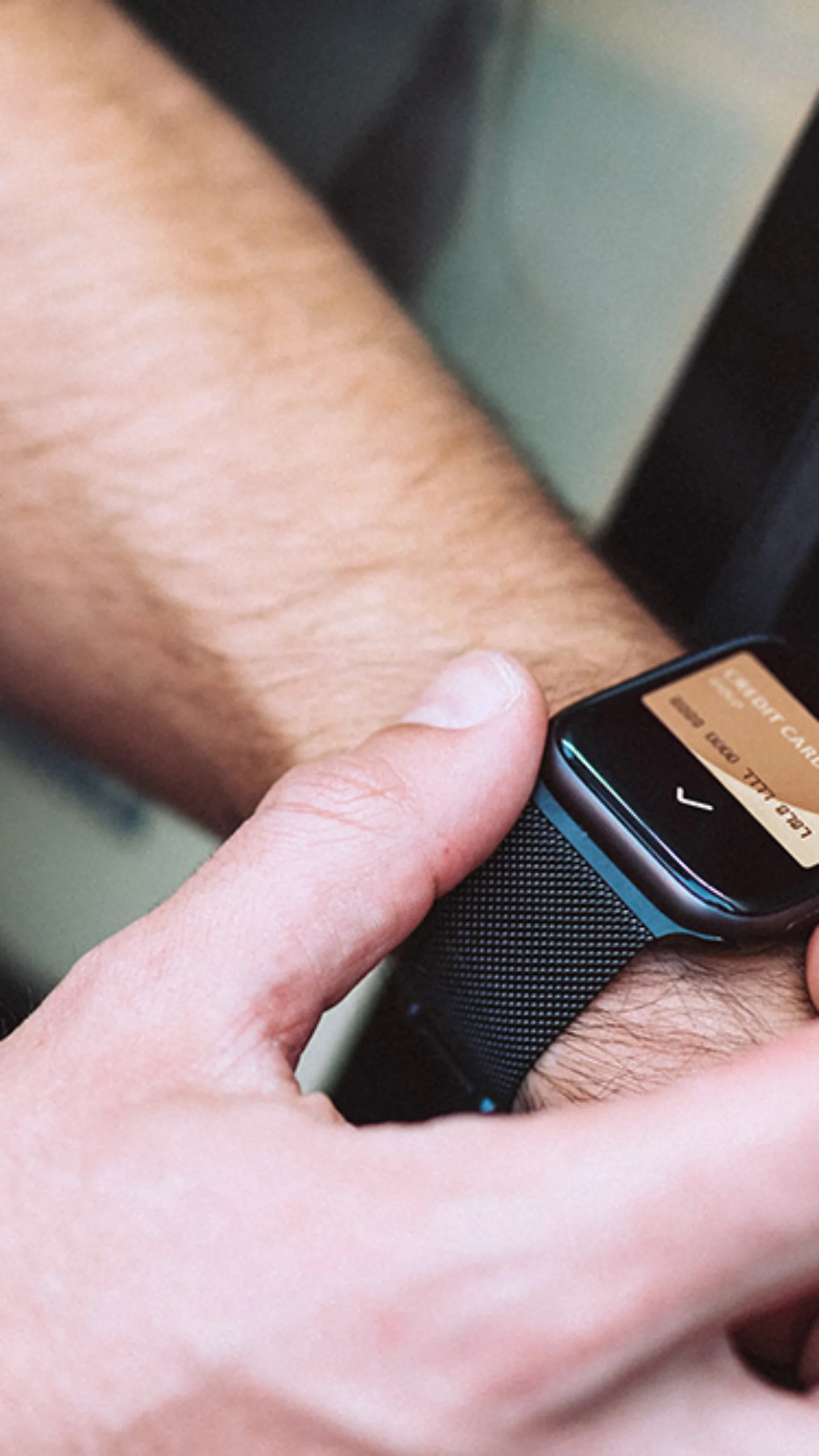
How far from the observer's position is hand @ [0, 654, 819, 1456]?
42 centimetres

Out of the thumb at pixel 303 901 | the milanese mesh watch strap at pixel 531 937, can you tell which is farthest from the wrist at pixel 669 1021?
the thumb at pixel 303 901

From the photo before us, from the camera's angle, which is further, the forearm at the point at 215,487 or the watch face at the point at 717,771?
the forearm at the point at 215,487

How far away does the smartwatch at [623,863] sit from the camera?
1.91 ft

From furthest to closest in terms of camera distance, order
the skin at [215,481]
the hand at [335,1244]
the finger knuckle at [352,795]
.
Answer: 1. the skin at [215,481]
2. the finger knuckle at [352,795]
3. the hand at [335,1244]

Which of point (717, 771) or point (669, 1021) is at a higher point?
point (717, 771)

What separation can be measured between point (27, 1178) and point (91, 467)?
1.63 ft

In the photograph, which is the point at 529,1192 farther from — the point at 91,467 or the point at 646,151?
the point at 646,151

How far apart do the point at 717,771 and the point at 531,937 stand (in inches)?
5.1

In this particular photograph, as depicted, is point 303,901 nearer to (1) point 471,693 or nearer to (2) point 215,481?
(1) point 471,693

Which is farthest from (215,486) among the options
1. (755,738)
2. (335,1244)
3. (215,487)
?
(335,1244)

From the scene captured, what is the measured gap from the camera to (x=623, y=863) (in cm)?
60

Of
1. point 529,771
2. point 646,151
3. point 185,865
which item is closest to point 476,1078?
point 529,771

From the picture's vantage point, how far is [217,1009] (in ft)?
1.60

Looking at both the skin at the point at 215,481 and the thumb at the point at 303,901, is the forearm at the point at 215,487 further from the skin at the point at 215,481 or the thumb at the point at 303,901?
the thumb at the point at 303,901
